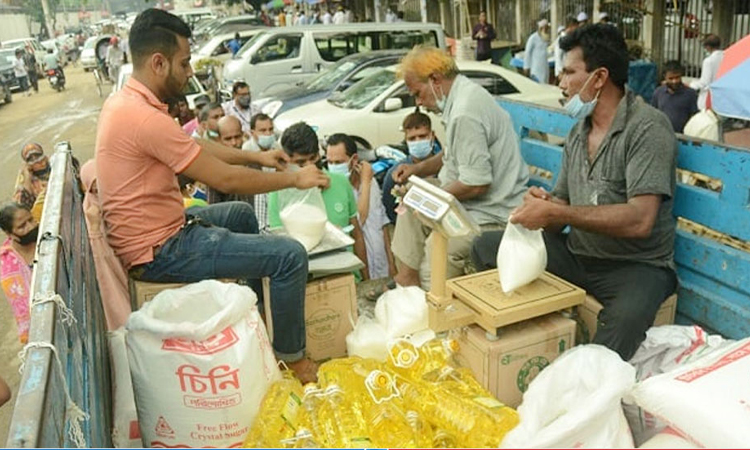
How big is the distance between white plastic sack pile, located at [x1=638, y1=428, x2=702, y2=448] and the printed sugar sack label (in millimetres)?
1324

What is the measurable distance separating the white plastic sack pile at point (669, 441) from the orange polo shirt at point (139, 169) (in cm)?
195

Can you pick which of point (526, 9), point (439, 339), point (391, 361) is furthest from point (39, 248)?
point (526, 9)

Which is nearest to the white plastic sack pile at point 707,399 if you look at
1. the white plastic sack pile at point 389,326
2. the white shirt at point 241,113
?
the white plastic sack pile at point 389,326

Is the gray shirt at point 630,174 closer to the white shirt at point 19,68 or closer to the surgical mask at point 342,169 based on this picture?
the surgical mask at point 342,169

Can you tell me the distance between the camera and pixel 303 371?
285 cm

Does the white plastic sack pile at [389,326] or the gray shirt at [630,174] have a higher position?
the gray shirt at [630,174]

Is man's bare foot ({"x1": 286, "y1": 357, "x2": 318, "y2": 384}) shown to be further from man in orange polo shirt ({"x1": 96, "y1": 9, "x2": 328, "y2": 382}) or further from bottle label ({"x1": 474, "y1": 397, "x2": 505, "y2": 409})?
bottle label ({"x1": 474, "y1": 397, "x2": 505, "y2": 409})

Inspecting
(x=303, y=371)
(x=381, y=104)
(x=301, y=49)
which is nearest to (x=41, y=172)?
(x=381, y=104)

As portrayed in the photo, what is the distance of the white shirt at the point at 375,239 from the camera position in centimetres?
425

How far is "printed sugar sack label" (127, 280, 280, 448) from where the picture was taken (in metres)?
2.18

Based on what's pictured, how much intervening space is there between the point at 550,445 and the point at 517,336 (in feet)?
2.26

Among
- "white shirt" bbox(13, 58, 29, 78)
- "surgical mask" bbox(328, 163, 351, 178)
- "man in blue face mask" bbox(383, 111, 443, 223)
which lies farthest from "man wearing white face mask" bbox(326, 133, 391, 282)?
"white shirt" bbox(13, 58, 29, 78)

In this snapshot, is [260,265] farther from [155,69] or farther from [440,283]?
[155,69]

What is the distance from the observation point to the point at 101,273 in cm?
285
